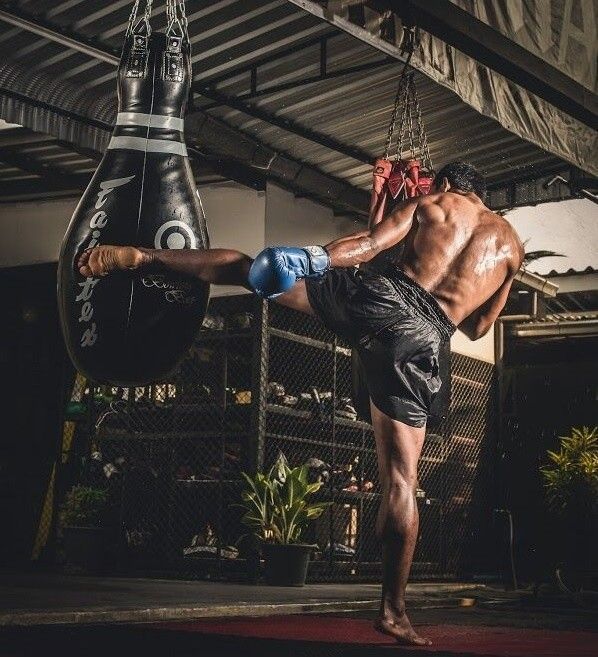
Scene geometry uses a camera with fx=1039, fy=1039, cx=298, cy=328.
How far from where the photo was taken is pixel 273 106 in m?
7.77

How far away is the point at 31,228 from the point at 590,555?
6.01 metres

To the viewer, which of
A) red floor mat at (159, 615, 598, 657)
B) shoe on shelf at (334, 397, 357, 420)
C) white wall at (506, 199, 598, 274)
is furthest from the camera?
white wall at (506, 199, 598, 274)

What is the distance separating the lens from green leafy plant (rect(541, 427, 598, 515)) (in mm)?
8383

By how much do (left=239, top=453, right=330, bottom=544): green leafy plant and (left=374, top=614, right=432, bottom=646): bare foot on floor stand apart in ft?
13.7

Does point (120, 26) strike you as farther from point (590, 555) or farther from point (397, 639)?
point (590, 555)

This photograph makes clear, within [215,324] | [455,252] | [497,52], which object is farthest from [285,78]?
[455,252]

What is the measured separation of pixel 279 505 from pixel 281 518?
0.12m

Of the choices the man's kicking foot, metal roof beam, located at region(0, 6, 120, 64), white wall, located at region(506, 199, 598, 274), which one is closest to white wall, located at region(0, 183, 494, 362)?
white wall, located at region(506, 199, 598, 274)

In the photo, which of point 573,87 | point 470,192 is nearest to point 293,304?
point 470,192

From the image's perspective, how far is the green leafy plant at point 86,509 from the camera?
9.00 m

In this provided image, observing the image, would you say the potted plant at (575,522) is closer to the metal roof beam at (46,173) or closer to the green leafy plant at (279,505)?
the green leafy plant at (279,505)

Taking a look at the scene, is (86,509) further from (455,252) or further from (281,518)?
(455,252)

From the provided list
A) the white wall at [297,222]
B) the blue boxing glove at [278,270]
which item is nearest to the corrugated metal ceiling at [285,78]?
the white wall at [297,222]

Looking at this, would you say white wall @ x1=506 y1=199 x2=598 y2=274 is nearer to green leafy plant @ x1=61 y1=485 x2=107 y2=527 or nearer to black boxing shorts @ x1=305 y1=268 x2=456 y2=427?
green leafy plant @ x1=61 y1=485 x2=107 y2=527
